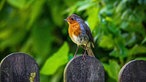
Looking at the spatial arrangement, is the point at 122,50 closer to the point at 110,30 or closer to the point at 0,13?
the point at 110,30

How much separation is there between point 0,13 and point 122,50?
2323 mm

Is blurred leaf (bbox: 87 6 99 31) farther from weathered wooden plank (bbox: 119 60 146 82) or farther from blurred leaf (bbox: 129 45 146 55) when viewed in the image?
weathered wooden plank (bbox: 119 60 146 82)

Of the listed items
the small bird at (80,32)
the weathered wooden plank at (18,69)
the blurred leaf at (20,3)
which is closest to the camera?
the weathered wooden plank at (18,69)

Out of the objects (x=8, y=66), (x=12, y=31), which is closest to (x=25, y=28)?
(x=12, y=31)

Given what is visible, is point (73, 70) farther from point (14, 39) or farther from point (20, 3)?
point (14, 39)

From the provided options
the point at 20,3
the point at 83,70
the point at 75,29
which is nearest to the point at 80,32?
the point at 75,29

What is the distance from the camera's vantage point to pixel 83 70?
3.65 metres

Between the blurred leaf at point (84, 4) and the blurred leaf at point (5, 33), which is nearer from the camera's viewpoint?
the blurred leaf at point (84, 4)

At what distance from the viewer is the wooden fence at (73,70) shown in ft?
11.8

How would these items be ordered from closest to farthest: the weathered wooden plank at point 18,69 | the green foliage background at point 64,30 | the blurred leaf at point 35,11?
the weathered wooden plank at point 18,69, the green foliage background at point 64,30, the blurred leaf at point 35,11

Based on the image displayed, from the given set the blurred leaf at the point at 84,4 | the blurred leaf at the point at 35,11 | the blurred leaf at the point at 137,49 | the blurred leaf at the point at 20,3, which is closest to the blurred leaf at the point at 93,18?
the blurred leaf at the point at 84,4

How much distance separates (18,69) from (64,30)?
8.82 ft

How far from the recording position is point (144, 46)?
4.95 metres

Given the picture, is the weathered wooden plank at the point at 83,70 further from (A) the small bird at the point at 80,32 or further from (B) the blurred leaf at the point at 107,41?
(B) the blurred leaf at the point at 107,41
